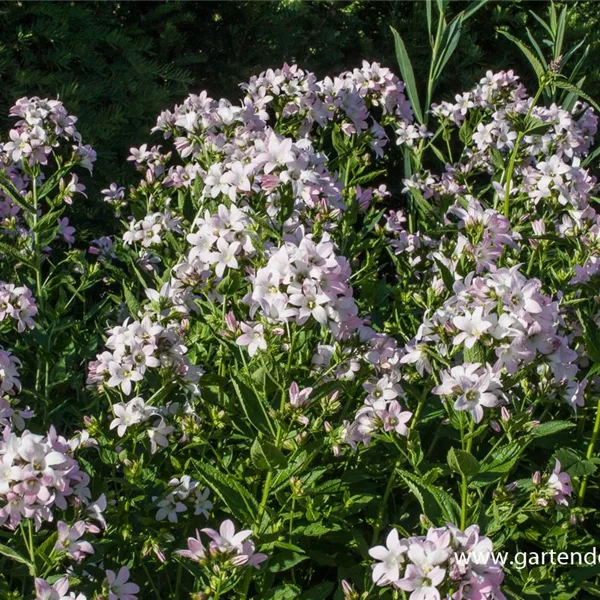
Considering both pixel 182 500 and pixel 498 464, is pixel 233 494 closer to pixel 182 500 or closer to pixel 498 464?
pixel 182 500

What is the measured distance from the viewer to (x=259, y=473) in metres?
2.45

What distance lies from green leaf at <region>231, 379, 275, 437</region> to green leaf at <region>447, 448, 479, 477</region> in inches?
18.7

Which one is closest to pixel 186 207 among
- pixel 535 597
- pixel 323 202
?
pixel 323 202

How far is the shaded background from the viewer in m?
4.88

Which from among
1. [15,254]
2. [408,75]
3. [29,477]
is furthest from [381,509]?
[408,75]

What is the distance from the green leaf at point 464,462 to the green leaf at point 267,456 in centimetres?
41

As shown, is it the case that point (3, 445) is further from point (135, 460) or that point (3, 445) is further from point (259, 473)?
point (259, 473)

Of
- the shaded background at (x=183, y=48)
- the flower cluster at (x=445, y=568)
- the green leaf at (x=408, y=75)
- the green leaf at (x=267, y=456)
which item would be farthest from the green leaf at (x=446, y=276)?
the shaded background at (x=183, y=48)

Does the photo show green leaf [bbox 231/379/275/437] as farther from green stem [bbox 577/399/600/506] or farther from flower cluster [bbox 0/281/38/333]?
green stem [bbox 577/399/600/506]

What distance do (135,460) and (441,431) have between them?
37.3 inches

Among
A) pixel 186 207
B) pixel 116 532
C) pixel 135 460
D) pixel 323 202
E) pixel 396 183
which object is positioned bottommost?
pixel 396 183

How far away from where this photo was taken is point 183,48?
5.87 meters

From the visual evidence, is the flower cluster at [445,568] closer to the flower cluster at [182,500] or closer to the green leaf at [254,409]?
the green leaf at [254,409]

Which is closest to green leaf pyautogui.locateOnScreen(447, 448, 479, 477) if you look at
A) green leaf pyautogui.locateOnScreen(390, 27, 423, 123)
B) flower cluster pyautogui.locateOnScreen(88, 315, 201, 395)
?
flower cluster pyautogui.locateOnScreen(88, 315, 201, 395)
